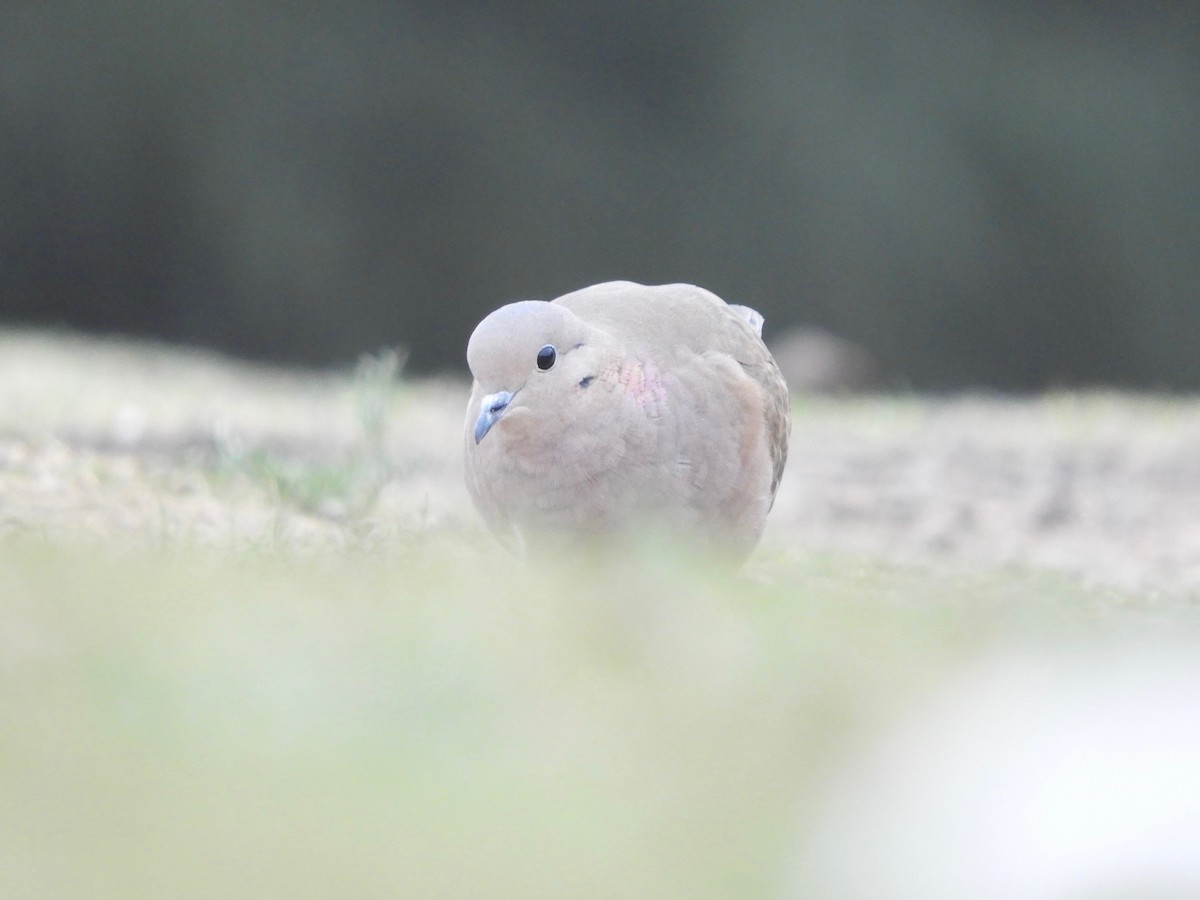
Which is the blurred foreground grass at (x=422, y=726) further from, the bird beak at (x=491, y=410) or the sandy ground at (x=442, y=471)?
the sandy ground at (x=442, y=471)

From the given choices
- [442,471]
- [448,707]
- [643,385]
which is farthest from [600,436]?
[442,471]

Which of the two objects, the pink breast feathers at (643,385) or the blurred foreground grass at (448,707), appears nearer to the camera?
the blurred foreground grass at (448,707)

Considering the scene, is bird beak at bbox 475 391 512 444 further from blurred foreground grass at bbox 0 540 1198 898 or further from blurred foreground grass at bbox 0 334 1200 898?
blurred foreground grass at bbox 0 540 1198 898

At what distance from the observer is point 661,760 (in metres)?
1.47

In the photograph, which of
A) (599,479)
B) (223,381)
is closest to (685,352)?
(599,479)

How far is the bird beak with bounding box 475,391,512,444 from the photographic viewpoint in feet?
9.37

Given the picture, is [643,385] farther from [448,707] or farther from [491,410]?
[448,707]

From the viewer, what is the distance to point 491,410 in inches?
114

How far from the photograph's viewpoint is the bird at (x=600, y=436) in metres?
2.92

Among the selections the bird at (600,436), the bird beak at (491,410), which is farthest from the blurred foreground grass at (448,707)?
the bird beak at (491,410)

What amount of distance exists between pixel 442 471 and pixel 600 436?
2.69 metres

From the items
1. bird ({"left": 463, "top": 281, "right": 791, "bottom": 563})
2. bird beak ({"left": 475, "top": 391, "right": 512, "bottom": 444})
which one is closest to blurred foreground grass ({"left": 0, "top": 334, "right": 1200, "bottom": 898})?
bird ({"left": 463, "top": 281, "right": 791, "bottom": 563})

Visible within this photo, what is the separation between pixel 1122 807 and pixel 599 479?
170cm

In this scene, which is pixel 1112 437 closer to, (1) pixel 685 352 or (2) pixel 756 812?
(1) pixel 685 352
